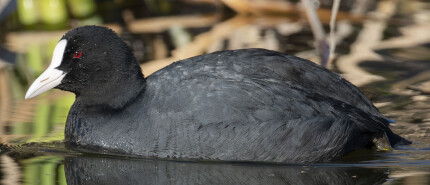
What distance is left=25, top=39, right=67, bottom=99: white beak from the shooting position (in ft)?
17.7

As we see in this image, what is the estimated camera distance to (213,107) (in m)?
5.09

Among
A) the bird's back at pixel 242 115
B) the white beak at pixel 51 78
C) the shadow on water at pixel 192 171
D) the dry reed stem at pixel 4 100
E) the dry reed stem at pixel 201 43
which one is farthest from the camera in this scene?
the dry reed stem at pixel 201 43

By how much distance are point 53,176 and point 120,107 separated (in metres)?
0.75

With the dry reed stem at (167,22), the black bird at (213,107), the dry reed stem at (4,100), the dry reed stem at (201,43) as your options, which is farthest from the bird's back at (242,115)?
the dry reed stem at (167,22)

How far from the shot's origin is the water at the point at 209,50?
4910 mm

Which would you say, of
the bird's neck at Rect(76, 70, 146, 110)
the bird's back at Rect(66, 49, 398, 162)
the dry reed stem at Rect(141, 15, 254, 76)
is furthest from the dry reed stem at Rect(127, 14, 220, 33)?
the bird's back at Rect(66, 49, 398, 162)

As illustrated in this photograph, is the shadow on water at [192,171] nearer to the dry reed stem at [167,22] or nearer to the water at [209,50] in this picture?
the water at [209,50]

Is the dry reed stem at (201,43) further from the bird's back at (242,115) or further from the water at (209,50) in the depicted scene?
the bird's back at (242,115)

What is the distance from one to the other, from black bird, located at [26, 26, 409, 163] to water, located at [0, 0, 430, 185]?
0.10 metres

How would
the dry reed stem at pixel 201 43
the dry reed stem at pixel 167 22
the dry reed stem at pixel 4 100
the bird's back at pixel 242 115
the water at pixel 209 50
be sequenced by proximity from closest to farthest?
the water at pixel 209 50, the bird's back at pixel 242 115, the dry reed stem at pixel 4 100, the dry reed stem at pixel 201 43, the dry reed stem at pixel 167 22

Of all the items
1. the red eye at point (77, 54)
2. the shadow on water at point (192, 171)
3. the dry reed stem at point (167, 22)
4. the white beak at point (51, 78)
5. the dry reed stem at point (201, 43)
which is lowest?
the shadow on water at point (192, 171)

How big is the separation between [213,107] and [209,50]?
332 centimetres

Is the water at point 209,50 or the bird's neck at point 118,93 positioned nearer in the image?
the water at point 209,50

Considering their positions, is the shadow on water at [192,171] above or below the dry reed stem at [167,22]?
below
